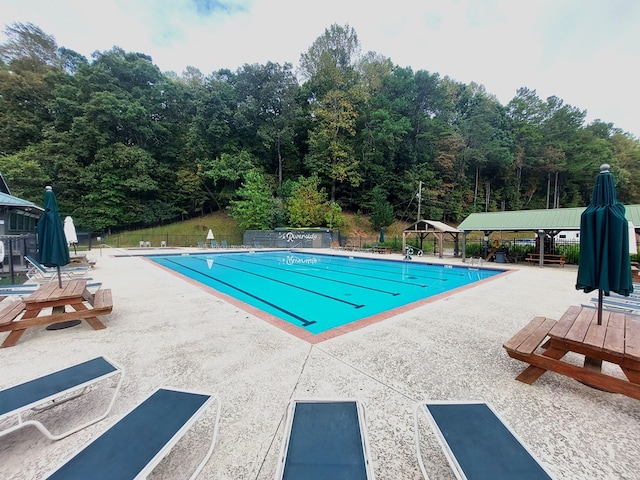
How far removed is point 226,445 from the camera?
6.00ft

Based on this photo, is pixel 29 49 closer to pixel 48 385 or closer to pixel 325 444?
pixel 48 385

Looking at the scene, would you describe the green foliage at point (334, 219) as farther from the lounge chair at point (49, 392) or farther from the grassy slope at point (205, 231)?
the lounge chair at point (49, 392)

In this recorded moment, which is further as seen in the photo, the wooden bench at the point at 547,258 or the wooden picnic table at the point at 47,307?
the wooden bench at the point at 547,258

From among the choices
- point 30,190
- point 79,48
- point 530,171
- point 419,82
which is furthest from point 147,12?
point 530,171

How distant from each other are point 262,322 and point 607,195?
4576 mm

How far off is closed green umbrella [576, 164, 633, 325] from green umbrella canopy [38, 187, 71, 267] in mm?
6888

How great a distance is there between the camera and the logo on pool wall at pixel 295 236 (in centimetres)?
2370

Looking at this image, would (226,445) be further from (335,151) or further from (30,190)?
(30,190)

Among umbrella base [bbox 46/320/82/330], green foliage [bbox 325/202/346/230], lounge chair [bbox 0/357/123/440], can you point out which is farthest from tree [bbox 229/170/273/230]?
lounge chair [bbox 0/357/123/440]

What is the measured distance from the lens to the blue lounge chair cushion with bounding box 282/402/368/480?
127cm

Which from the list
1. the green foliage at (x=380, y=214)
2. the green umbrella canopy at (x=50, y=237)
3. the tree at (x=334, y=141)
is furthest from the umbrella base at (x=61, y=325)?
the tree at (x=334, y=141)

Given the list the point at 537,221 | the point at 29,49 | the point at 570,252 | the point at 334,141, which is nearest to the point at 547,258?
the point at 570,252

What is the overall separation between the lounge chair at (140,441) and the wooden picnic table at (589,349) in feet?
9.45

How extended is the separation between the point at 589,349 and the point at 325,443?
2.53 metres
